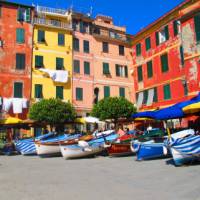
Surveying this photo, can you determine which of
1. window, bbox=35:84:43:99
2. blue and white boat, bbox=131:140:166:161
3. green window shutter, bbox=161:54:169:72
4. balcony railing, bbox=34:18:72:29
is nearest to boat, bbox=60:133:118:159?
blue and white boat, bbox=131:140:166:161

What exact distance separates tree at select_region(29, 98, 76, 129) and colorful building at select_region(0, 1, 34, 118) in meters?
4.21

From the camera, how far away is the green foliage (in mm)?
25672

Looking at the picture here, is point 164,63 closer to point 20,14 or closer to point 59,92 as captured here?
point 59,92

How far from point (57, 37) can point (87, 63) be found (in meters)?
4.62

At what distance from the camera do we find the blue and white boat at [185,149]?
36.5 feet

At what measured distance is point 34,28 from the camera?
31656 millimetres

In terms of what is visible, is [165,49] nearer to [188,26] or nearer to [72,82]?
[188,26]

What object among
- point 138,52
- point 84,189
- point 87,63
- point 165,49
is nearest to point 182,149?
point 84,189

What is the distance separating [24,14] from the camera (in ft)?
104

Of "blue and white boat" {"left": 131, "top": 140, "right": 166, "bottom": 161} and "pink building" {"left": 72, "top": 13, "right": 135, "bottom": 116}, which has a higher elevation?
"pink building" {"left": 72, "top": 13, "right": 135, "bottom": 116}

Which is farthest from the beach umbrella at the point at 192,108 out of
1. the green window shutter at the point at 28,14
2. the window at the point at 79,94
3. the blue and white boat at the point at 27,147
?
the green window shutter at the point at 28,14

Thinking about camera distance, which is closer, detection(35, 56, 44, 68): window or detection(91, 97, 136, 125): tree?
detection(91, 97, 136, 125): tree

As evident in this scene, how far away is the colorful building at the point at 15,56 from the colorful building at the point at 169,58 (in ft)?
39.5

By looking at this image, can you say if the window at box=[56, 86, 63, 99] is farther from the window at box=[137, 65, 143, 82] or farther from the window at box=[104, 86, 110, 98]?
the window at box=[137, 65, 143, 82]
